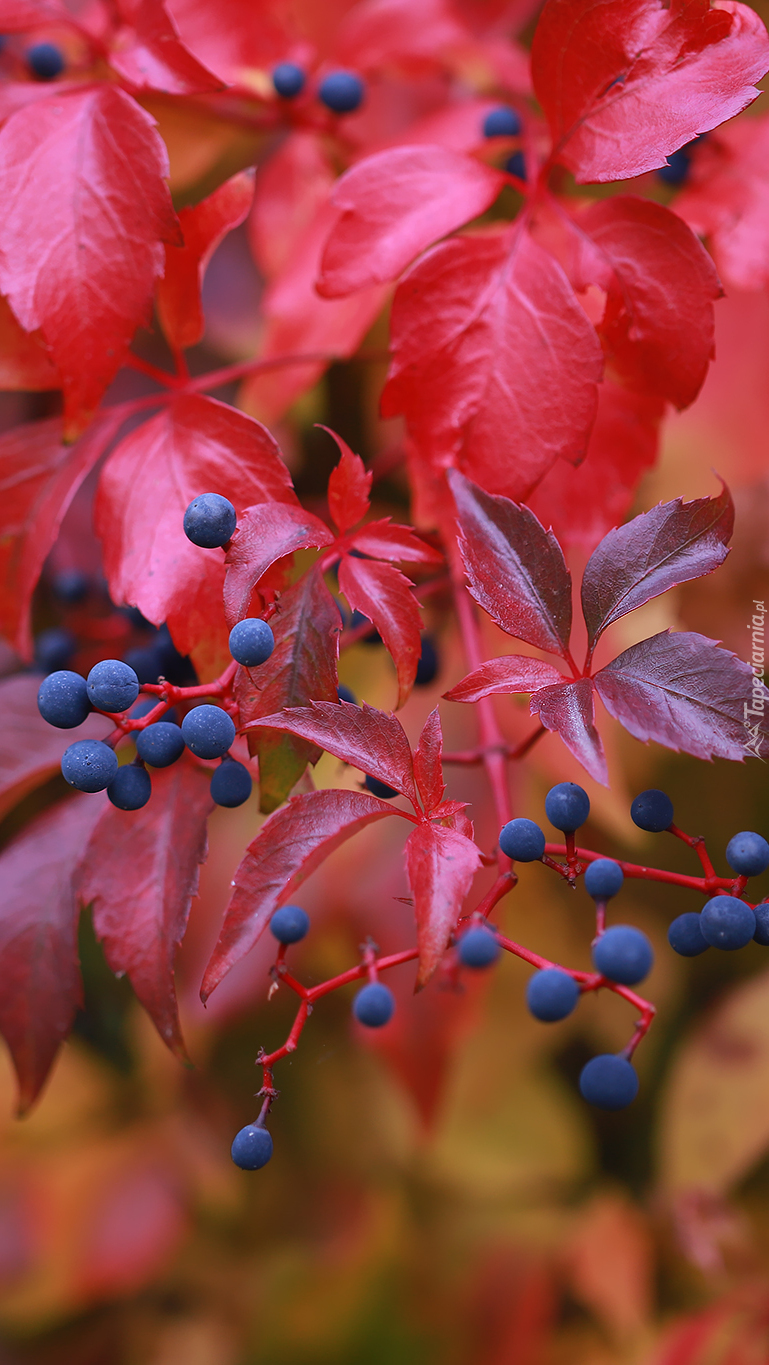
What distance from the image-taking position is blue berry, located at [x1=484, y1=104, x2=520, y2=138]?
55cm

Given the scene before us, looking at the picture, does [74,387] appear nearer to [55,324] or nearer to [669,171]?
[55,324]

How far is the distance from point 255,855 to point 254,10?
0.58m

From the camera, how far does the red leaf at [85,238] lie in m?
0.41

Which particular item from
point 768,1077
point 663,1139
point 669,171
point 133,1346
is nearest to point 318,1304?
point 133,1346

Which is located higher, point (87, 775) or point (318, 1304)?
point (87, 775)

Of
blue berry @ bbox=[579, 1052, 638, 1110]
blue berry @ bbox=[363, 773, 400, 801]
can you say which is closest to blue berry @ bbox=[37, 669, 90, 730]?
blue berry @ bbox=[363, 773, 400, 801]

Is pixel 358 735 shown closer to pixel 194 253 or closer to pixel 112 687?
pixel 112 687

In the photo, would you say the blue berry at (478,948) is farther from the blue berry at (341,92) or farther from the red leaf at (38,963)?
the blue berry at (341,92)

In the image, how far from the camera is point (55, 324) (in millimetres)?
414

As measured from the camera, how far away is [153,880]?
0.44m

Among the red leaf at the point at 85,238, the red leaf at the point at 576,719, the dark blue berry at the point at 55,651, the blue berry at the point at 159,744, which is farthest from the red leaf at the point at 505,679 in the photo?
the dark blue berry at the point at 55,651

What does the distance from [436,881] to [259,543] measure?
0.46 feet

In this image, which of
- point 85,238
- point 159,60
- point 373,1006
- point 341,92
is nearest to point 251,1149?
point 373,1006

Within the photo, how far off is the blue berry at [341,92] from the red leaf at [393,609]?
1.30ft
